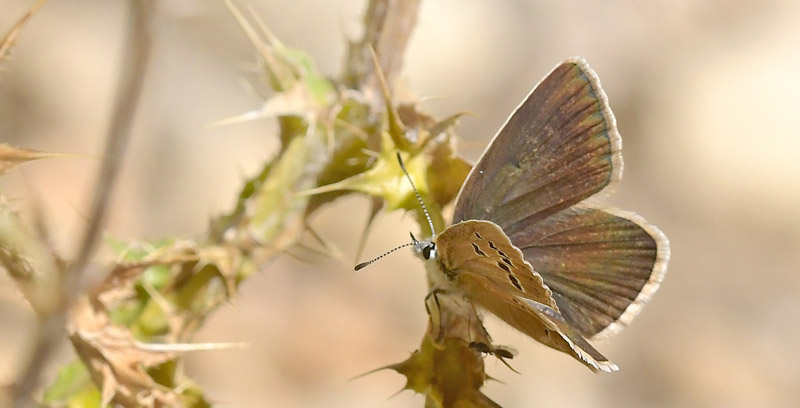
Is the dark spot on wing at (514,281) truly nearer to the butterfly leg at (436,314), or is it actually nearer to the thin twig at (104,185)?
the butterfly leg at (436,314)

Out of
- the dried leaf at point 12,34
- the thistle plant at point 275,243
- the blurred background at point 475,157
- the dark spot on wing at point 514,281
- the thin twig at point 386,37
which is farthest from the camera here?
the blurred background at point 475,157

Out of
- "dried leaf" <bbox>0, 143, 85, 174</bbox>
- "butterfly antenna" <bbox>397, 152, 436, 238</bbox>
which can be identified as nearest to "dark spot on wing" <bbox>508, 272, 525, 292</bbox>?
"butterfly antenna" <bbox>397, 152, 436, 238</bbox>

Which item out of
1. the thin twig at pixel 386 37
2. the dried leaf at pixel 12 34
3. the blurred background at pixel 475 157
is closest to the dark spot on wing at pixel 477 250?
the thin twig at pixel 386 37

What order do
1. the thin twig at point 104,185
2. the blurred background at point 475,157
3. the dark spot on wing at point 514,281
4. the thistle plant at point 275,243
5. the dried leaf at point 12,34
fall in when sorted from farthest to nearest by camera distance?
the blurred background at point 475,157
the thin twig at point 104,185
the thistle plant at point 275,243
the dark spot on wing at point 514,281
the dried leaf at point 12,34

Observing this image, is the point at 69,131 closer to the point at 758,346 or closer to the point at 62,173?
the point at 62,173

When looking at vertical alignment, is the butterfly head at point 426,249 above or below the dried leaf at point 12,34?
below

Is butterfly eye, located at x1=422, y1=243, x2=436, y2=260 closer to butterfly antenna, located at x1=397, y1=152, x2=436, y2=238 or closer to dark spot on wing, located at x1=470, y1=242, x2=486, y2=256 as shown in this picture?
butterfly antenna, located at x1=397, y1=152, x2=436, y2=238

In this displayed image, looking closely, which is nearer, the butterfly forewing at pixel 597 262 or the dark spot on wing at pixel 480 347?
the dark spot on wing at pixel 480 347
